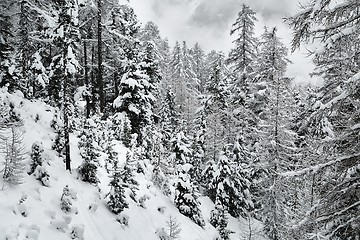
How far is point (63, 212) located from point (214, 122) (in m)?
22.6

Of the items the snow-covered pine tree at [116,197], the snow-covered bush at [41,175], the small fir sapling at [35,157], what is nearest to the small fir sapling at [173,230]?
the snow-covered pine tree at [116,197]

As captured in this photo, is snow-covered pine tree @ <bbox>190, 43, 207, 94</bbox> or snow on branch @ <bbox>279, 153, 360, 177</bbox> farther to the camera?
snow-covered pine tree @ <bbox>190, 43, 207, 94</bbox>

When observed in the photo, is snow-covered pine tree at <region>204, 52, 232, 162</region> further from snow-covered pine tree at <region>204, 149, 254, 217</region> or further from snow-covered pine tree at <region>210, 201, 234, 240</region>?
snow-covered pine tree at <region>210, 201, 234, 240</region>

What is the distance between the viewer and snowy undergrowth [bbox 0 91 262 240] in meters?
8.45

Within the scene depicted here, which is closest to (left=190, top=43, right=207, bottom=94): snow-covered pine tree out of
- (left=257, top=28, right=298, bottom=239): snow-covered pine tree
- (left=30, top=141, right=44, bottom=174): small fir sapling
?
(left=257, top=28, right=298, bottom=239): snow-covered pine tree

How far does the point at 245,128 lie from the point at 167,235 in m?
14.2

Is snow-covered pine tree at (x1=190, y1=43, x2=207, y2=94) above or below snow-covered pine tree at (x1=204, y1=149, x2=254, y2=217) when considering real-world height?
above

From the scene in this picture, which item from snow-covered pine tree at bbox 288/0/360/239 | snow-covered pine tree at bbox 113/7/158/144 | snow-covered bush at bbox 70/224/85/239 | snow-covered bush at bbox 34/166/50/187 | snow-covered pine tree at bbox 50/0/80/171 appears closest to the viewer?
snow-covered pine tree at bbox 288/0/360/239

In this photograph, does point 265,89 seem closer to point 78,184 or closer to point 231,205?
point 231,205

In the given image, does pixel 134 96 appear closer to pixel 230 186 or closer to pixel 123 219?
pixel 230 186

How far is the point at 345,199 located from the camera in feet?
22.0

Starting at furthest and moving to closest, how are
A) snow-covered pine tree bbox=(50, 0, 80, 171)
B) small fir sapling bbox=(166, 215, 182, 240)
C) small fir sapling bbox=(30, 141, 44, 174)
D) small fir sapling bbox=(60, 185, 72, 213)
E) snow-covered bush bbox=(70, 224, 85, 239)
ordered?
small fir sapling bbox=(166, 215, 182, 240), snow-covered pine tree bbox=(50, 0, 80, 171), small fir sapling bbox=(30, 141, 44, 174), small fir sapling bbox=(60, 185, 72, 213), snow-covered bush bbox=(70, 224, 85, 239)

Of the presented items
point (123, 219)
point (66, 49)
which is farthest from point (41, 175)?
point (66, 49)

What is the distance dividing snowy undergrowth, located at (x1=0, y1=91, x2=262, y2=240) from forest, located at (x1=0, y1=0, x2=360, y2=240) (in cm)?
40
